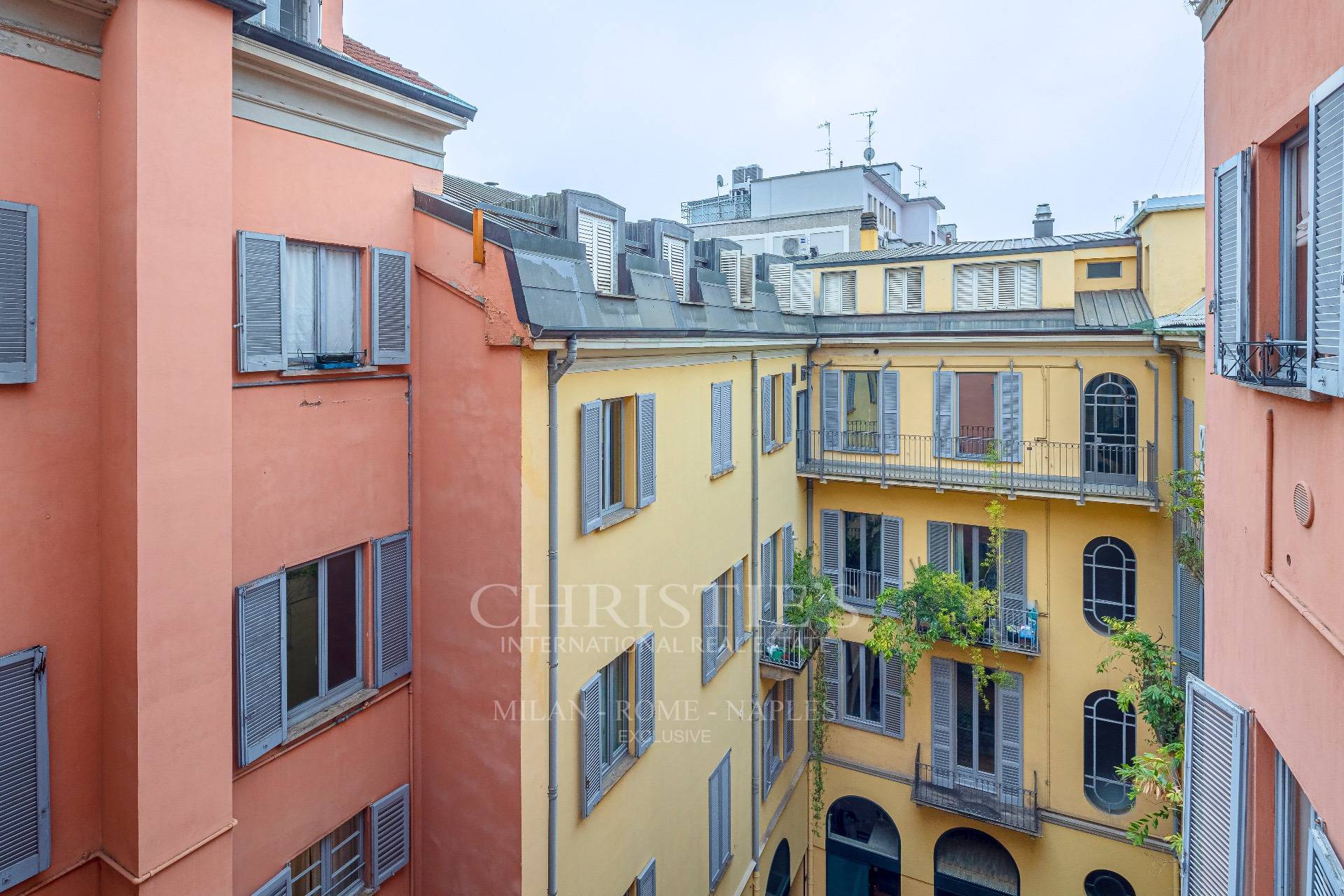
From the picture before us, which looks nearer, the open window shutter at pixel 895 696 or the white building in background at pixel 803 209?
the open window shutter at pixel 895 696

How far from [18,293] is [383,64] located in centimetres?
472

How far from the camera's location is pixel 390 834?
25.9 feet

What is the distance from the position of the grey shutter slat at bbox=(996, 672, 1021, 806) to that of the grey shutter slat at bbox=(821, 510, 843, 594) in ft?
13.5

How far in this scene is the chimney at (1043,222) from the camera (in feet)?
69.7

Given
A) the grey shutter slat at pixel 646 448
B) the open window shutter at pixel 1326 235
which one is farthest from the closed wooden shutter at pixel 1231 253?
the grey shutter slat at pixel 646 448

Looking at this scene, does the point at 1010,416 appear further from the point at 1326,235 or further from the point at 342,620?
the point at 342,620

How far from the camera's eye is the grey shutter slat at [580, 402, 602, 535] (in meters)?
8.53

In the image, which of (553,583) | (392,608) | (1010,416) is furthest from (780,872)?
(392,608)

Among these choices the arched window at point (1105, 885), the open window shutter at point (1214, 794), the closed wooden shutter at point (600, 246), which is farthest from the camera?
the arched window at point (1105, 885)

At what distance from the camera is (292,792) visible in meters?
6.93

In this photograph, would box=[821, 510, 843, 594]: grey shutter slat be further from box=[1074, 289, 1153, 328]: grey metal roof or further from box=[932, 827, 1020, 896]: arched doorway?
box=[1074, 289, 1153, 328]: grey metal roof

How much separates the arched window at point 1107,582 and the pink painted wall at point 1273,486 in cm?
1041

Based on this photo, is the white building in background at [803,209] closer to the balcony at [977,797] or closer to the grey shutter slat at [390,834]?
the balcony at [977,797]

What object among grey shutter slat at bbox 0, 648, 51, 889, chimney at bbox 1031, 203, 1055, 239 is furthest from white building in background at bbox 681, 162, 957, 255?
grey shutter slat at bbox 0, 648, 51, 889
